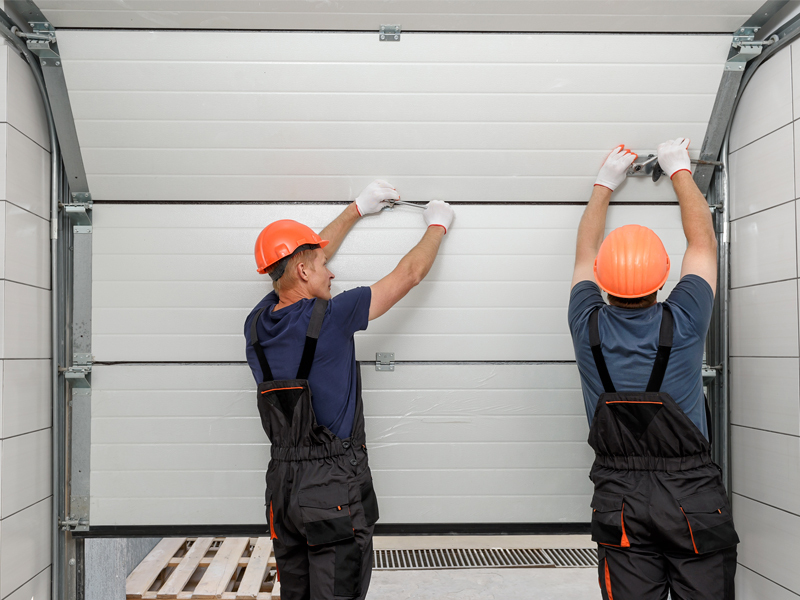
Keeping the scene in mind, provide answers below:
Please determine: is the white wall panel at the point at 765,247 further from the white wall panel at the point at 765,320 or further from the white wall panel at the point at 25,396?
the white wall panel at the point at 25,396

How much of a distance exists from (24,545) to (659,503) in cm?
244

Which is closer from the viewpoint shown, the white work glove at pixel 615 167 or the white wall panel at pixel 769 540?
the white wall panel at pixel 769 540

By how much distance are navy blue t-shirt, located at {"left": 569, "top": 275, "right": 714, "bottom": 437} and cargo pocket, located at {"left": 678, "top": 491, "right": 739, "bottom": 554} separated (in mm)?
250

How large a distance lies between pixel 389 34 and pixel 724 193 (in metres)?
1.68

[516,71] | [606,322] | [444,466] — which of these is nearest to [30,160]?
[516,71]

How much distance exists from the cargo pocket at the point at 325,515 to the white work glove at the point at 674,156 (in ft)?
6.23

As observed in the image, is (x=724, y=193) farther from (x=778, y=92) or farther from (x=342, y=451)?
(x=342, y=451)

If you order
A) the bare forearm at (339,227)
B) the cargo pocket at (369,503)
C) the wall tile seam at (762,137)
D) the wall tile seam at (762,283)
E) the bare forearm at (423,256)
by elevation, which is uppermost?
the wall tile seam at (762,137)

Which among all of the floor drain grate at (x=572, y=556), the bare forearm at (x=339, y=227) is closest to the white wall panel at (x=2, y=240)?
the bare forearm at (x=339, y=227)

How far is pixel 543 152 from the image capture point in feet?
7.70

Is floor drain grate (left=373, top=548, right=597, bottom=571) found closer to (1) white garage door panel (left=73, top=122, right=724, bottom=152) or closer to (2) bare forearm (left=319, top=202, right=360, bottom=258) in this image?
(2) bare forearm (left=319, top=202, right=360, bottom=258)

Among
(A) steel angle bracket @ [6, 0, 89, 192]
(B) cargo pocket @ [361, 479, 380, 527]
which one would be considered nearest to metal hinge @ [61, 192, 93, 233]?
(A) steel angle bracket @ [6, 0, 89, 192]

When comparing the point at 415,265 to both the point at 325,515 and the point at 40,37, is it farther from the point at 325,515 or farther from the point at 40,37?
the point at 40,37

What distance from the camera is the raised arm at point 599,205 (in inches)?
89.7
